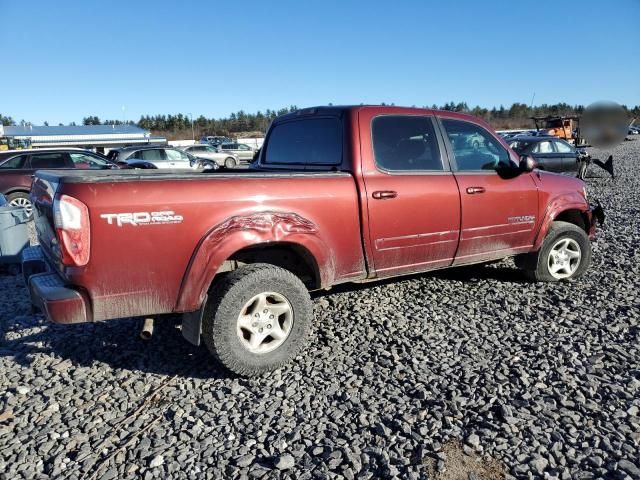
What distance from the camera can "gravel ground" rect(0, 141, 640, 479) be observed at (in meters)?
2.53

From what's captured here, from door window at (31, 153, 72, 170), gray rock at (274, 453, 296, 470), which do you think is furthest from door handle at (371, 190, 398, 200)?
door window at (31, 153, 72, 170)

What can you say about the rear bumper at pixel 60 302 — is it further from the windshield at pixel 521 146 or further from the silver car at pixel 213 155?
the silver car at pixel 213 155

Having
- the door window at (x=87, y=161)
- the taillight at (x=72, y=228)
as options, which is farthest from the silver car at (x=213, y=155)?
the taillight at (x=72, y=228)

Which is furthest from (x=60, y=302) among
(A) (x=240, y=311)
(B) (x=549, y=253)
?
(B) (x=549, y=253)

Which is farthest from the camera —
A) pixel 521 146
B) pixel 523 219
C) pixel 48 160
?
pixel 521 146

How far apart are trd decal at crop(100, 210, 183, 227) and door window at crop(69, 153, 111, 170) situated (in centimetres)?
939

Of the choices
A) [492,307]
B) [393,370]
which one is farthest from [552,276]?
[393,370]

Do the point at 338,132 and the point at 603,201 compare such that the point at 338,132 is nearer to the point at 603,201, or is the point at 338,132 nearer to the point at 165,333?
the point at 165,333

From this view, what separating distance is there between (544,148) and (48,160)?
14105mm

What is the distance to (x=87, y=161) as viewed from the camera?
11.6 m

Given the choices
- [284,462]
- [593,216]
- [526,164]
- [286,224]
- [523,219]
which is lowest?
[284,462]

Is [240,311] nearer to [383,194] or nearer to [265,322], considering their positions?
[265,322]

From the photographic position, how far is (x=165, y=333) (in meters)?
4.21

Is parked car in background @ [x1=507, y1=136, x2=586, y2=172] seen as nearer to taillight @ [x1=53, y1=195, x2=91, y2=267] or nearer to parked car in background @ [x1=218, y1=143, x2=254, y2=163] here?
taillight @ [x1=53, y1=195, x2=91, y2=267]
